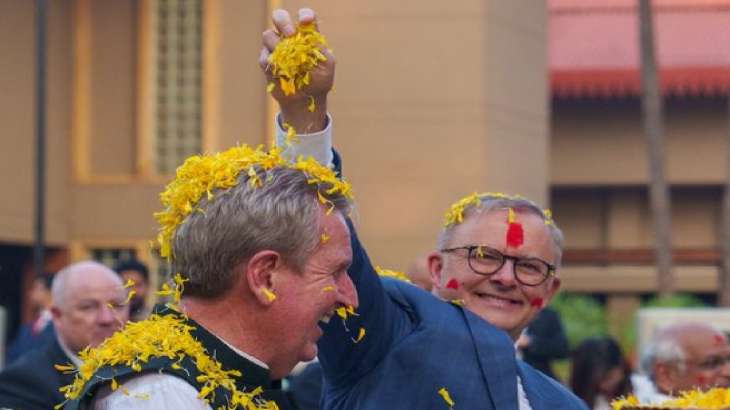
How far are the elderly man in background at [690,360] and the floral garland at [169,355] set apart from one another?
3.51m

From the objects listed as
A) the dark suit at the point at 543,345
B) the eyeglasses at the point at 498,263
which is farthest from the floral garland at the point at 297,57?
the dark suit at the point at 543,345

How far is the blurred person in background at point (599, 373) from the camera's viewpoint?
9.88 metres

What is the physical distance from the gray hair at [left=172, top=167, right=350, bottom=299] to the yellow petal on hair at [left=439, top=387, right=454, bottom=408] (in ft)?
2.64

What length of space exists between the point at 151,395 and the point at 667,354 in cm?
390

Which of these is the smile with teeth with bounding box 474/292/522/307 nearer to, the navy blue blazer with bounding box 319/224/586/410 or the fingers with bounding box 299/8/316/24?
the navy blue blazer with bounding box 319/224/586/410

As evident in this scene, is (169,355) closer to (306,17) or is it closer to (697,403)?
(306,17)

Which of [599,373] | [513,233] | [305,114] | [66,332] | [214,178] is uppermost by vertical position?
[305,114]

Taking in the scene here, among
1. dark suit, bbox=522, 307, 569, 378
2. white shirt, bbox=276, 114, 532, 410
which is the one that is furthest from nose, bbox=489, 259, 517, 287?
dark suit, bbox=522, 307, 569, 378

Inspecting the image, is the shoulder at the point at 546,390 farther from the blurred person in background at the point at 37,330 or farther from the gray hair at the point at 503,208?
the blurred person in background at the point at 37,330

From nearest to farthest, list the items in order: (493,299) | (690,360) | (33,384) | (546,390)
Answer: (546,390)
(493,299)
(690,360)
(33,384)

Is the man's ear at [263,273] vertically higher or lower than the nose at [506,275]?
higher

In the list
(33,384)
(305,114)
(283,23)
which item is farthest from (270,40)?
(33,384)

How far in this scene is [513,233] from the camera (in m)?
4.93

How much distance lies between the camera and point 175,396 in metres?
3.32
